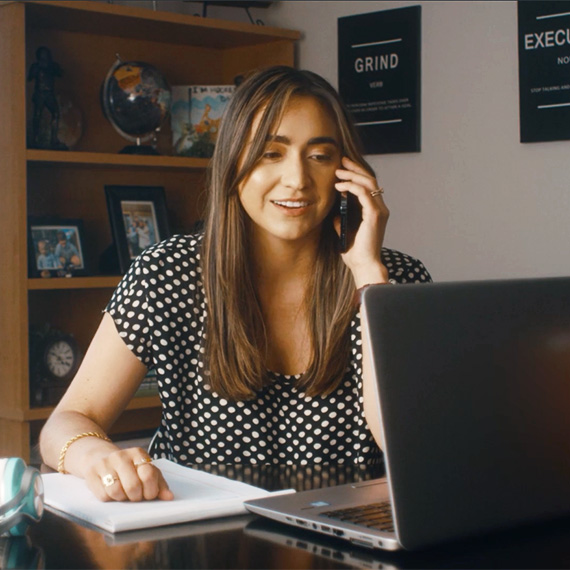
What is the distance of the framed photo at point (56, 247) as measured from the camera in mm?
2885

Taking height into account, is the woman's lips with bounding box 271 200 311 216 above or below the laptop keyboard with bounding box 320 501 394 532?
above

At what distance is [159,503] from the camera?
3.47 feet

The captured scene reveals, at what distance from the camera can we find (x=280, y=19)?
3.49 meters

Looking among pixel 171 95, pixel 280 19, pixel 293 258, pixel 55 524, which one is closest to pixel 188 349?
pixel 293 258

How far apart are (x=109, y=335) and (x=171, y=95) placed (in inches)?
66.5

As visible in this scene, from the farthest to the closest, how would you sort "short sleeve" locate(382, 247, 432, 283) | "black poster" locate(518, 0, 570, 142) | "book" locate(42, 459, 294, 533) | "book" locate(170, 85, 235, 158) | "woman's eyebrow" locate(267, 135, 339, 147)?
"book" locate(170, 85, 235, 158)
"black poster" locate(518, 0, 570, 142)
"short sleeve" locate(382, 247, 432, 283)
"woman's eyebrow" locate(267, 135, 339, 147)
"book" locate(42, 459, 294, 533)

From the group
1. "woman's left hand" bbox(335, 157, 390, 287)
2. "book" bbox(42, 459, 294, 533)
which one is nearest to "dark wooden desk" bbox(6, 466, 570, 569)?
"book" bbox(42, 459, 294, 533)

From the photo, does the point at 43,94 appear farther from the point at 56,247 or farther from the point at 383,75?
the point at 383,75

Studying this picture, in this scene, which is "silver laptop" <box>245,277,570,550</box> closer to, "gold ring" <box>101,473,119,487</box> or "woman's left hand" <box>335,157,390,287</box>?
"gold ring" <box>101,473,119,487</box>

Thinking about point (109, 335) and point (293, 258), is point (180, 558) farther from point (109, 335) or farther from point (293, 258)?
point (293, 258)

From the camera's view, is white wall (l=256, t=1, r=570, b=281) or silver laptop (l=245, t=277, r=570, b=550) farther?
white wall (l=256, t=1, r=570, b=281)

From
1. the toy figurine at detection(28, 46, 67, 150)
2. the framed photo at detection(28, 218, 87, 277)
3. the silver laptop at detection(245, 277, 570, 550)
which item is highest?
the toy figurine at detection(28, 46, 67, 150)

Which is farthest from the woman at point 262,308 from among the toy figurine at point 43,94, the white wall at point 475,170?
the toy figurine at point 43,94

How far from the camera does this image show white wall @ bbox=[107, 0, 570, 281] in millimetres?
2789
